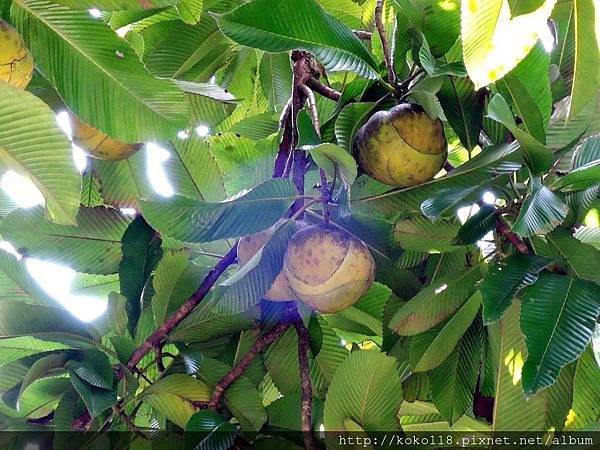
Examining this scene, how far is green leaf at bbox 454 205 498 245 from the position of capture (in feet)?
4.09

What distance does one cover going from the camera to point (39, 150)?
1063 millimetres

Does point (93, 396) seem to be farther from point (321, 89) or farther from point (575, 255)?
point (575, 255)

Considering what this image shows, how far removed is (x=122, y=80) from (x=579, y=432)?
37.0 inches

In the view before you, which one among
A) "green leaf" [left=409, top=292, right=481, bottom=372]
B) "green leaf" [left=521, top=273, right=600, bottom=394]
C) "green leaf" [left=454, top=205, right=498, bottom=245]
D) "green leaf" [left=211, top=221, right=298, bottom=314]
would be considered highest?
"green leaf" [left=454, top=205, right=498, bottom=245]

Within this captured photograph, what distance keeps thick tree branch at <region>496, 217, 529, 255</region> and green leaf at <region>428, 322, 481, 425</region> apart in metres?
0.25

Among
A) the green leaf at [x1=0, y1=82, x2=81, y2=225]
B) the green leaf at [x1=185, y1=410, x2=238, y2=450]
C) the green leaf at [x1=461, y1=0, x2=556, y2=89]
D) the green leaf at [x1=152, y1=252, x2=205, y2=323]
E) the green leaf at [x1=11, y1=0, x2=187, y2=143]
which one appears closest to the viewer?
the green leaf at [x1=461, y1=0, x2=556, y2=89]

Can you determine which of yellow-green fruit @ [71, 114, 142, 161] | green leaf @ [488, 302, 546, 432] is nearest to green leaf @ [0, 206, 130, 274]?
yellow-green fruit @ [71, 114, 142, 161]

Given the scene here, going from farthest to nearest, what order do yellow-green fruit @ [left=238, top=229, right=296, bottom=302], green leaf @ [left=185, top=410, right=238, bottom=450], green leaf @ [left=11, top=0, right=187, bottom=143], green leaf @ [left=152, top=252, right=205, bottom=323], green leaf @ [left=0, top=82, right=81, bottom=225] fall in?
1. green leaf @ [left=152, top=252, right=205, bottom=323]
2. yellow-green fruit @ [left=238, top=229, right=296, bottom=302]
3. green leaf @ [left=185, top=410, right=238, bottom=450]
4. green leaf @ [left=11, top=0, right=187, bottom=143]
5. green leaf @ [left=0, top=82, right=81, bottom=225]

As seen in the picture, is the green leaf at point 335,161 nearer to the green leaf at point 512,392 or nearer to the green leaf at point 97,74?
the green leaf at point 97,74

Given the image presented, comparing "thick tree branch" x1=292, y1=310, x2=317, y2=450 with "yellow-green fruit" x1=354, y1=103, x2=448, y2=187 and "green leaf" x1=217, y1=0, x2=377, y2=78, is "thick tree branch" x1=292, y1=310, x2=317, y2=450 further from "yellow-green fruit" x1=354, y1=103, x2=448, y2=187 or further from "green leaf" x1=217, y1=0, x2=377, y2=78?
"green leaf" x1=217, y1=0, x2=377, y2=78

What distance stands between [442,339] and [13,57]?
88cm

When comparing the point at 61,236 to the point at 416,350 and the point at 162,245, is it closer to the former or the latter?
the point at 162,245

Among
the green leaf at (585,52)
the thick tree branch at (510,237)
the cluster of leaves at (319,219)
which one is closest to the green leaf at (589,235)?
the cluster of leaves at (319,219)

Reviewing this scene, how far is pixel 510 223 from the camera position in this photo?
1278 millimetres
